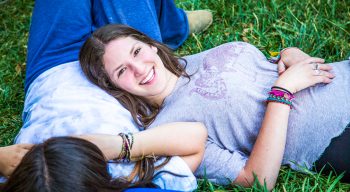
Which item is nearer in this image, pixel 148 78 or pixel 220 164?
pixel 220 164

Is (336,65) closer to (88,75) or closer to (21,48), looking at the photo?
(88,75)

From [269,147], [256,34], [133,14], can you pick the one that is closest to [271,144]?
[269,147]

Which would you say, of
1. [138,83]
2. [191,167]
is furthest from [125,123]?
[191,167]

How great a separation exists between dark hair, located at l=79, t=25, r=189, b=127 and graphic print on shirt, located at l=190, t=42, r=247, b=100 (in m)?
0.14

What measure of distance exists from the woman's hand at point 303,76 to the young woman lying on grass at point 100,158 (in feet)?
1.58

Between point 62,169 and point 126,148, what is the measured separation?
0.44 meters

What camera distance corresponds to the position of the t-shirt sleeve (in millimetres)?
2141

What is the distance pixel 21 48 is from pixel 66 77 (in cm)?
157

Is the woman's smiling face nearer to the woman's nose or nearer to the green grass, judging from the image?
the woman's nose

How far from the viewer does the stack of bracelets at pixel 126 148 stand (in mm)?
1966

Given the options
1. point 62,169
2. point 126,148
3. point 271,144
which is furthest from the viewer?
point 271,144

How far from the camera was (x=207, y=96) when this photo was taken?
2.25 m

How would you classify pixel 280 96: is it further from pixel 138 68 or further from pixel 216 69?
pixel 138 68

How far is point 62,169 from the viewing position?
1.56m
